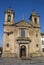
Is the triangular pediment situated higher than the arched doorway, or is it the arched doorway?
the triangular pediment

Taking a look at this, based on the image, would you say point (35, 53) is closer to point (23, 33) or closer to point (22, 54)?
point (22, 54)

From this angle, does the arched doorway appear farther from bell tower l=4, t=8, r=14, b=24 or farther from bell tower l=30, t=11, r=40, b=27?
bell tower l=4, t=8, r=14, b=24

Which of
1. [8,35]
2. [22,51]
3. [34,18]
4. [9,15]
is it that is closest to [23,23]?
[34,18]

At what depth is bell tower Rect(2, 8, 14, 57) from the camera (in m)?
32.3

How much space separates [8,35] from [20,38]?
9.78ft

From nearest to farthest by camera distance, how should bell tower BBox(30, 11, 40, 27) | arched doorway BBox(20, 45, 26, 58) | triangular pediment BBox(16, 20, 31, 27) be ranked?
arched doorway BBox(20, 45, 26, 58) → triangular pediment BBox(16, 20, 31, 27) → bell tower BBox(30, 11, 40, 27)

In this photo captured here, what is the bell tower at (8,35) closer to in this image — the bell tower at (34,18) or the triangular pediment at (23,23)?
the triangular pediment at (23,23)

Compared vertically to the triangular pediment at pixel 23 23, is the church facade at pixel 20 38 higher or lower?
lower

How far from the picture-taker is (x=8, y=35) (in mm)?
33062

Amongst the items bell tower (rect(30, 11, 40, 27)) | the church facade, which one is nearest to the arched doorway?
the church facade

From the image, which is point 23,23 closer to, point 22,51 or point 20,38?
point 20,38

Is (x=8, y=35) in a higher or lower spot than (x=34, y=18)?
lower

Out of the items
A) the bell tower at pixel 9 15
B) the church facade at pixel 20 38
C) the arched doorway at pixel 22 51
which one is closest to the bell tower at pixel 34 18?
the church facade at pixel 20 38

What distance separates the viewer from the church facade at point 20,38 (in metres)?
32.4
